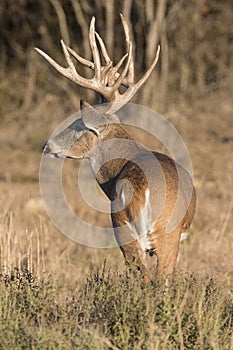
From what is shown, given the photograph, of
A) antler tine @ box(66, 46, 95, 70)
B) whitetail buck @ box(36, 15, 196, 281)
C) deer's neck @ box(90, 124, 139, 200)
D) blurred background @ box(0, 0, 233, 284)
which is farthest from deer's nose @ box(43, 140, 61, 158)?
blurred background @ box(0, 0, 233, 284)

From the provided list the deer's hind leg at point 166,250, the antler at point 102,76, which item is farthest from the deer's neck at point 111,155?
the deer's hind leg at point 166,250

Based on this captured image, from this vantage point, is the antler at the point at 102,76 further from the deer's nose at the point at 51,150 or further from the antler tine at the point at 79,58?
the deer's nose at the point at 51,150

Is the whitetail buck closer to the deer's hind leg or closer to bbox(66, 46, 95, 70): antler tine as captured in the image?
the deer's hind leg

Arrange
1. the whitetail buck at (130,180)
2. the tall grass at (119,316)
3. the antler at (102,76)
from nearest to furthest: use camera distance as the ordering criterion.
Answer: the tall grass at (119,316) → the whitetail buck at (130,180) → the antler at (102,76)

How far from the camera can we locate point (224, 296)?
5309mm

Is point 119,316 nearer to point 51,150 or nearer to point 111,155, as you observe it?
point 111,155

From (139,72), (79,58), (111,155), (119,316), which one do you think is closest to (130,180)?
(111,155)

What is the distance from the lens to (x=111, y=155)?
6.60m

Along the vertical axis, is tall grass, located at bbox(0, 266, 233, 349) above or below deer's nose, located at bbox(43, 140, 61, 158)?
below

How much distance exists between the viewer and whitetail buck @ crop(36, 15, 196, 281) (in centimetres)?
563

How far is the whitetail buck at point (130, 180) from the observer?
5.63 m

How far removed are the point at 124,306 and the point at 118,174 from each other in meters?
1.60

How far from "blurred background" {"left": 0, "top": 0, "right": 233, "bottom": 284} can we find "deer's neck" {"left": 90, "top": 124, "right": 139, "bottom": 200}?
642 centimetres

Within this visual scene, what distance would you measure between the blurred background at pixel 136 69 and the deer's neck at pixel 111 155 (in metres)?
6.42
